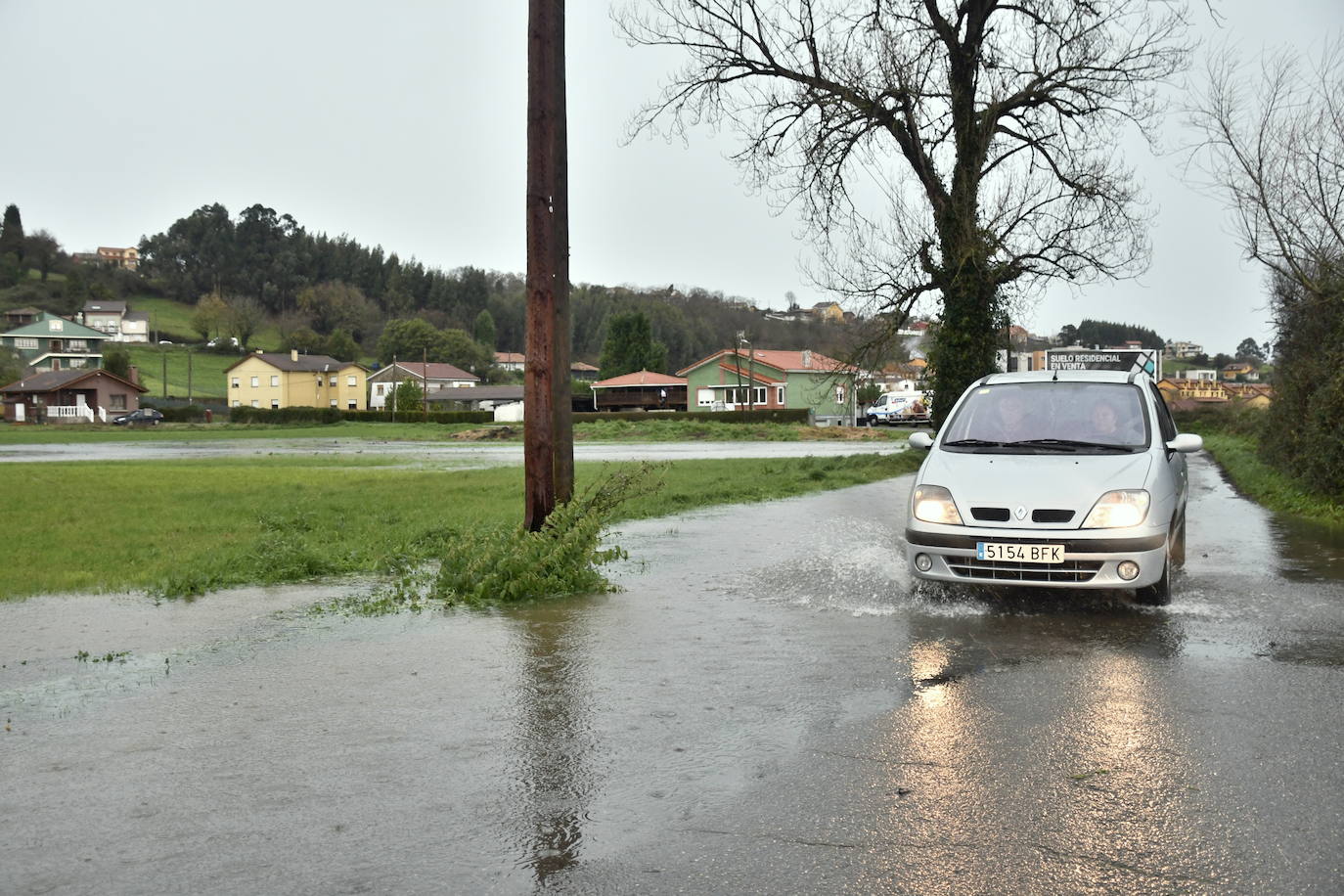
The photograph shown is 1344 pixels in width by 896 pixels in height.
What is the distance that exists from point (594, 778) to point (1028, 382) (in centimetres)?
630

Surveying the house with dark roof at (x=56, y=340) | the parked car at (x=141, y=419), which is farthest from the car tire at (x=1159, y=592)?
the house with dark roof at (x=56, y=340)

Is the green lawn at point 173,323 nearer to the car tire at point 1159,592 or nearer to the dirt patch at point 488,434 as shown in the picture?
the dirt patch at point 488,434

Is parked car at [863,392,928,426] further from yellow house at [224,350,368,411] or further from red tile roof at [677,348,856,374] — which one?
yellow house at [224,350,368,411]

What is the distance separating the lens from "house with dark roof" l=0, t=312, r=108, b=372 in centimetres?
13938

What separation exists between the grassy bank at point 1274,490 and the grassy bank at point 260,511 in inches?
282

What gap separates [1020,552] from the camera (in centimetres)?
762

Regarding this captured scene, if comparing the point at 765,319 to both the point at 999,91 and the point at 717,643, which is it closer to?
the point at 999,91

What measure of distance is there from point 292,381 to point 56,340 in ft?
137

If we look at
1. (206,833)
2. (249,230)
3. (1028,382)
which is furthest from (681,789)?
(249,230)

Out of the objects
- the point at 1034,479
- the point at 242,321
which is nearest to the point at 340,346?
the point at 242,321

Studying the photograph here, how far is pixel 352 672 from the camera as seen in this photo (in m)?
6.43

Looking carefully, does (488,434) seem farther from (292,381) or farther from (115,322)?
(115,322)

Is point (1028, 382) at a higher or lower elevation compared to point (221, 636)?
higher

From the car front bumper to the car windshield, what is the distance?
1075mm
